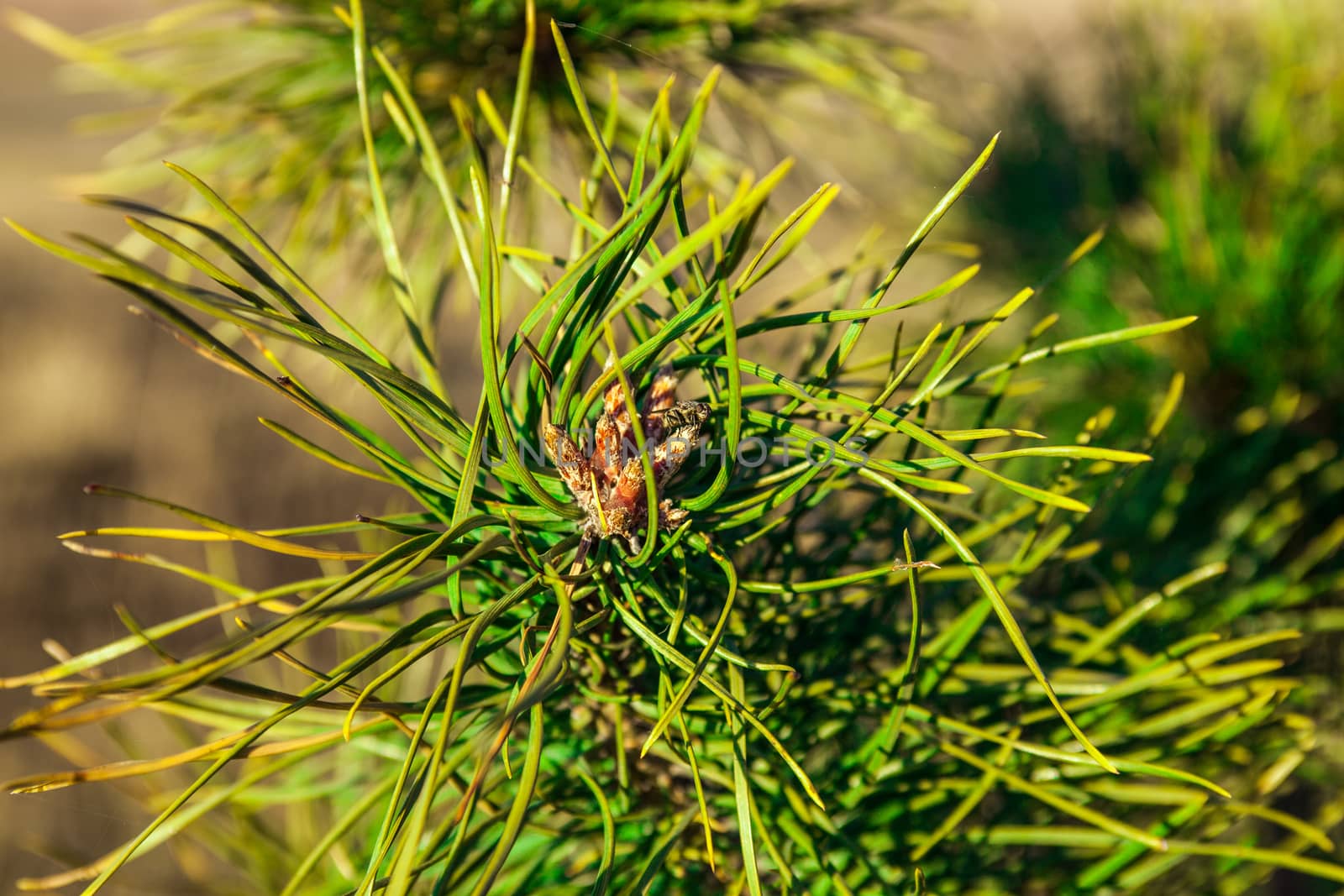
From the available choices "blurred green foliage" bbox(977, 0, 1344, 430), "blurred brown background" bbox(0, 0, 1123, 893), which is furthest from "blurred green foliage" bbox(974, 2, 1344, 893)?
"blurred brown background" bbox(0, 0, 1123, 893)

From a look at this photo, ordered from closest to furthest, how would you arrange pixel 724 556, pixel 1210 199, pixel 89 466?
pixel 724 556
pixel 1210 199
pixel 89 466

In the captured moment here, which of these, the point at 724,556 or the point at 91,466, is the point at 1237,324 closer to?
the point at 724,556

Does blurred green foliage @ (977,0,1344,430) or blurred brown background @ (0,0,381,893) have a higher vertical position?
blurred green foliage @ (977,0,1344,430)

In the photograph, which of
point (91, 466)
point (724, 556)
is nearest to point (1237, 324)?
point (724, 556)

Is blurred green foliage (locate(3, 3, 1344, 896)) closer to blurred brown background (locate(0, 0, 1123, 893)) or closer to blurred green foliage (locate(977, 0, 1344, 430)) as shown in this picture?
blurred green foliage (locate(977, 0, 1344, 430))

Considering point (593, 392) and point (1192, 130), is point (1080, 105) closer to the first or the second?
point (1192, 130)

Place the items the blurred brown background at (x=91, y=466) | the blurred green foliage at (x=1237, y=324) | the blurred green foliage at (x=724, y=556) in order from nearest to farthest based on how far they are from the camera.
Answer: the blurred green foliage at (x=724, y=556), the blurred green foliage at (x=1237, y=324), the blurred brown background at (x=91, y=466)

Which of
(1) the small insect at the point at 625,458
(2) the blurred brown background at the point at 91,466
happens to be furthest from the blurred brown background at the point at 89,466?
(1) the small insect at the point at 625,458

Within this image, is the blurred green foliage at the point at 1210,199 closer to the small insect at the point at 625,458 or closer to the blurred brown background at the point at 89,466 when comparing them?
the small insect at the point at 625,458
